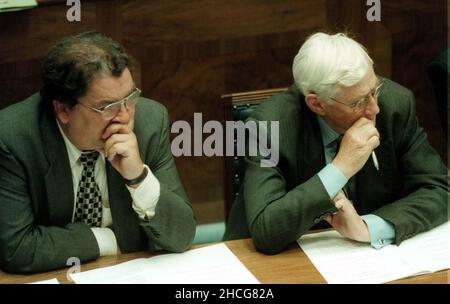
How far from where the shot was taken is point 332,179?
247 cm

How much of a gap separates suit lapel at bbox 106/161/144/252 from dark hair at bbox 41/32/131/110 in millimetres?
267

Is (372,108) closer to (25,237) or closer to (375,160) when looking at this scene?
(375,160)

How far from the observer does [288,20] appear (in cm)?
354

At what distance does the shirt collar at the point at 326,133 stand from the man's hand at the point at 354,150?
0.47 ft

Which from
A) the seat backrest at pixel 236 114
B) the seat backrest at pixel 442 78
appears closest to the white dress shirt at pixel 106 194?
the seat backrest at pixel 236 114

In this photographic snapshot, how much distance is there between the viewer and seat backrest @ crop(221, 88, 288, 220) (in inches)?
109

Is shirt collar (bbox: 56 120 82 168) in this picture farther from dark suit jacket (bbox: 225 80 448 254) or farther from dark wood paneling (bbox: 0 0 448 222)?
dark wood paneling (bbox: 0 0 448 222)

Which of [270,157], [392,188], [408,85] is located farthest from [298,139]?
[408,85]

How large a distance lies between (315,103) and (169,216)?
0.58 m

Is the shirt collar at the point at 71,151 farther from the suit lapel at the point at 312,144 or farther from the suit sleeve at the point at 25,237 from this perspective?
the suit lapel at the point at 312,144

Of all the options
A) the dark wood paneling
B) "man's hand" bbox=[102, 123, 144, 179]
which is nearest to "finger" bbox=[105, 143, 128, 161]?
"man's hand" bbox=[102, 123, 144, 179]

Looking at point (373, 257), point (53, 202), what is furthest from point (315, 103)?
point (53, 202)

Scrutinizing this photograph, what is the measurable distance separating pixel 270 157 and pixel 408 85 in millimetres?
1448
